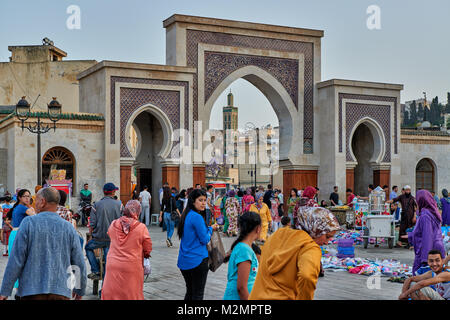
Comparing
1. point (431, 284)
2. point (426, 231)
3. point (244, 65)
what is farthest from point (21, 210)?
point (244, 65)

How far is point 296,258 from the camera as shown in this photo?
137 inches

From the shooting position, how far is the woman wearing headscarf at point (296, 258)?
338 cm

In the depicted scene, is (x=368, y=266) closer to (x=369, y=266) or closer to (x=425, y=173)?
(x=369, y=266)

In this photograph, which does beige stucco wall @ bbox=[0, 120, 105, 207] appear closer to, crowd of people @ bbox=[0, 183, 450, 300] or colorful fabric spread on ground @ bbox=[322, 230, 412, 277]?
colorful fabric spread on ground @ bbox=[322, 230, 412, 277]

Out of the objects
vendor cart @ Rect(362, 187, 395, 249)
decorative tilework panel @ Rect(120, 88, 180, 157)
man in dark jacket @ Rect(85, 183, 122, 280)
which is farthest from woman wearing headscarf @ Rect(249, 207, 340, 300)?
decorative tilework panel @ Rect(120, 88, 180, 157)

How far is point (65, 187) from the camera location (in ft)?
59.5

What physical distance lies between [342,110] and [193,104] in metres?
6.17

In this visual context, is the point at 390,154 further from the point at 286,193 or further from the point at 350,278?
the point at 350,278

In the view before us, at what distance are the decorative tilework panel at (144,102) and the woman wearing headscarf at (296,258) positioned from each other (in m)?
17.7

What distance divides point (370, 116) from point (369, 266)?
15.0 metres

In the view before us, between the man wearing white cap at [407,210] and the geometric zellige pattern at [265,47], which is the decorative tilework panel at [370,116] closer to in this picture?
the geometric zellige pattern at [265,47]

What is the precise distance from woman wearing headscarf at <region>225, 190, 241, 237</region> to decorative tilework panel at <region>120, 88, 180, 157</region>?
4.79 metres

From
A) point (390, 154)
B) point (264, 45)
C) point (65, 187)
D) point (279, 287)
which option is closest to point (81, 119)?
point (65, 187)

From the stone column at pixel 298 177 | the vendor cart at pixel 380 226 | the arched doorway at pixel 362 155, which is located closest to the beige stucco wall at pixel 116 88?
the stone column at pixel 298 177
